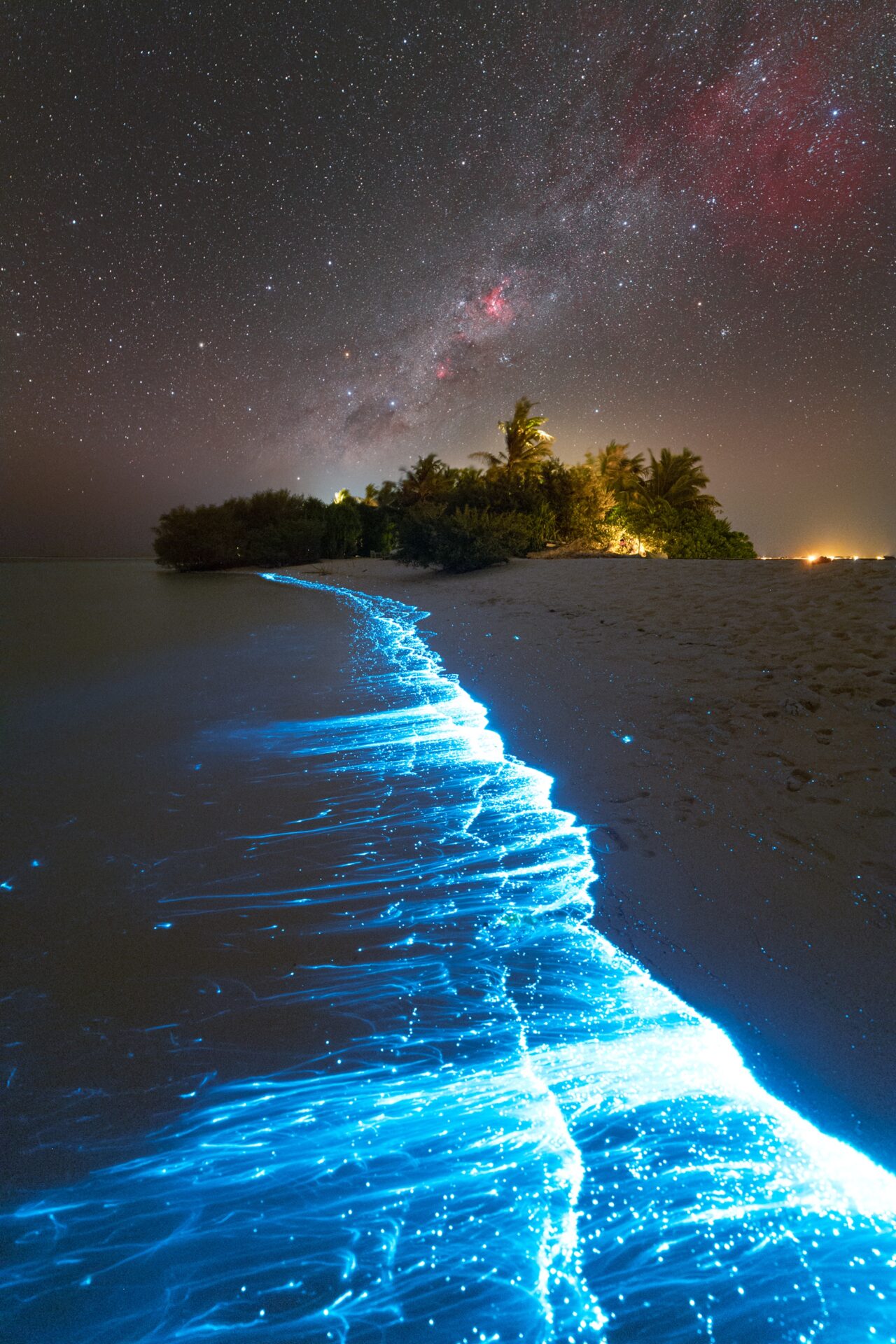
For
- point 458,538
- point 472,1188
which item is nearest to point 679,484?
point 458,538

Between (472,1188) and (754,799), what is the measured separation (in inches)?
91.8

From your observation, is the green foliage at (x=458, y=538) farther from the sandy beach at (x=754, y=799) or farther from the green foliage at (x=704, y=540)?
the sandy beach at (x=754, y=799)

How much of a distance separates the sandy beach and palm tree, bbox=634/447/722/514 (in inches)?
819

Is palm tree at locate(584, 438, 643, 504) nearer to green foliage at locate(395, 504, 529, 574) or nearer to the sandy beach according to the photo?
green foliage at locate(395, 504, 529, 574)

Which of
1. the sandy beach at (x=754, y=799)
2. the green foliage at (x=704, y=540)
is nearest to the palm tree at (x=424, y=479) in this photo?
the green foliage at (x=704, y=540)

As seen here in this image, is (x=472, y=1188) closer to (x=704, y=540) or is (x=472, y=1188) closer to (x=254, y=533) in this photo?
(x=704, y=540)

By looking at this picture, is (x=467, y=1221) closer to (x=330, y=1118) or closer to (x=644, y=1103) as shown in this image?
(x=330, y=1118)

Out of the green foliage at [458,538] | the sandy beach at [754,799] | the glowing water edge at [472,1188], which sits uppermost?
the green foliage at [458,538]

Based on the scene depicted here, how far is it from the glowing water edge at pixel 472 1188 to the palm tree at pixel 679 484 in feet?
87.8

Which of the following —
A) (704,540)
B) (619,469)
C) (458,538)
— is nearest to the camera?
(458,538)

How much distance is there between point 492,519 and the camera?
1931cm

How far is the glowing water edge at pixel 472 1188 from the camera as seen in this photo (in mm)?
1150

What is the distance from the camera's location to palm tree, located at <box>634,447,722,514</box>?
26625 mm

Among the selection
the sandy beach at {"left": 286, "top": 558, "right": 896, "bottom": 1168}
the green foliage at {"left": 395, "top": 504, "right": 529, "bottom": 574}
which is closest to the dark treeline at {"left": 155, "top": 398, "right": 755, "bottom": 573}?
the green foliage at {"left": 395, "top": 504, "right": 529, "bottom": 574}
